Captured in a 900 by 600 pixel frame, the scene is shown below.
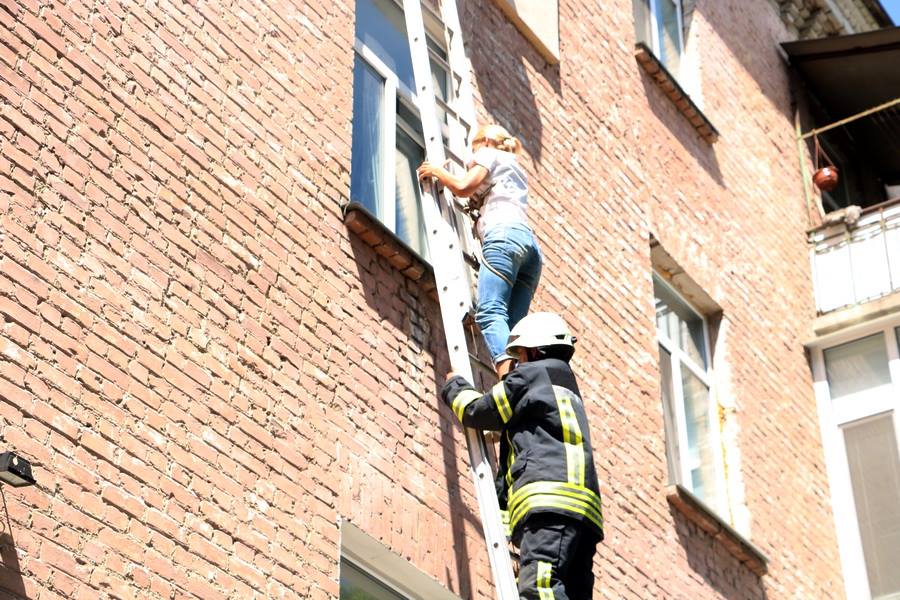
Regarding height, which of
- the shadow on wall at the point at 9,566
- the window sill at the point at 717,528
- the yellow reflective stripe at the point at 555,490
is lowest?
the shadow on wall at the point at 9,566

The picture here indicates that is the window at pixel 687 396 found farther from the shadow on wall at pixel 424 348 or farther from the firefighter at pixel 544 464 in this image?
the firefighter at pixel 544 464

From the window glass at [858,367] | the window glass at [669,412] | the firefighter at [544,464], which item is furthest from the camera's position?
the window glass at [858,367]

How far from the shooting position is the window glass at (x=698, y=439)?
12328 millimetres

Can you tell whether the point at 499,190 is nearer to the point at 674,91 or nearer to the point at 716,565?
the point at 716,565

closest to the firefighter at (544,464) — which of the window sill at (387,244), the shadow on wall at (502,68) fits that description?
the window sill at (387,244)

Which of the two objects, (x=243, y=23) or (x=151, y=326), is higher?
(x=243, y=23)

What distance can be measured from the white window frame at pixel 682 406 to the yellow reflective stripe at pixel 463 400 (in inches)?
179

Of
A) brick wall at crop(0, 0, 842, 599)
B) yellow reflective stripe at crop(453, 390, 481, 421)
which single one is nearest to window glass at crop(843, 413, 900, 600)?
brick wall at crop(0, 0, 842, 599)

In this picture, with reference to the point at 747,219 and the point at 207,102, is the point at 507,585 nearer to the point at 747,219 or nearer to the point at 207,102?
the point at 207,102

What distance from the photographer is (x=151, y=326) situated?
23.6ft

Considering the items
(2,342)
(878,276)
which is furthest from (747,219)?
(2,342)

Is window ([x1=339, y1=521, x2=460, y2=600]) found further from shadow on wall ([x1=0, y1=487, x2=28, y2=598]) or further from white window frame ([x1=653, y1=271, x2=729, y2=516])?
white window frame ([x1=653, y1=271, x2=729, y2=516])

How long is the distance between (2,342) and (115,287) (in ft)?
2.48

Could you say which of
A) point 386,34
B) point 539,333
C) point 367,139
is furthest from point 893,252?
point 539,333
